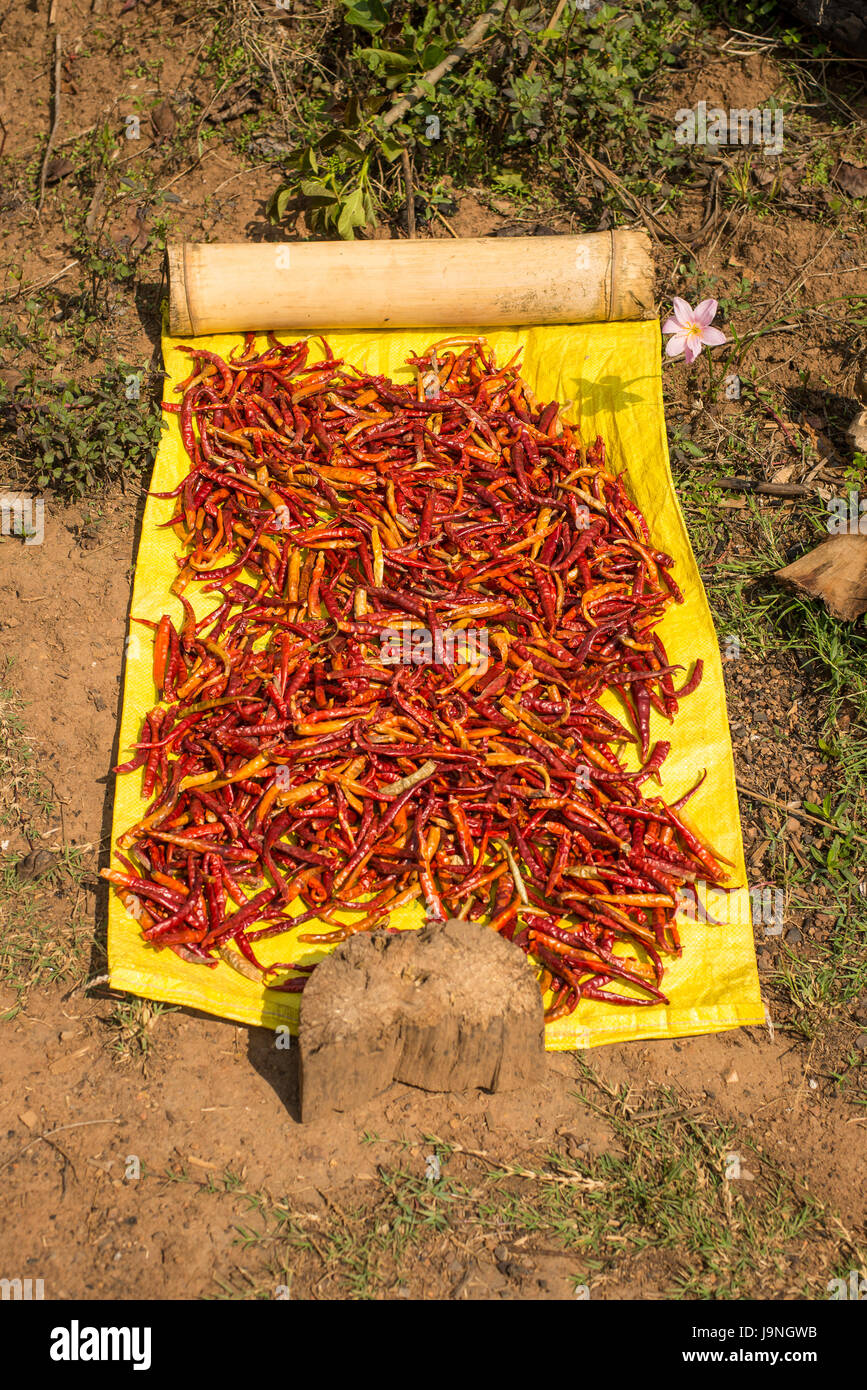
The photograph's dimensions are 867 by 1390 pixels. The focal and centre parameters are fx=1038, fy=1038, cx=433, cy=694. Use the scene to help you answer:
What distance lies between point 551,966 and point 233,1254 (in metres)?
1.72

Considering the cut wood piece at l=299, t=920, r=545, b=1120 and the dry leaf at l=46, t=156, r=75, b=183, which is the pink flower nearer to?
the cut wood piece at l=299, t=920, r=545, b=1120

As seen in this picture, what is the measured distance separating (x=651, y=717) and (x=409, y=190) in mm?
4668

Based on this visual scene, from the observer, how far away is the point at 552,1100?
4.40m

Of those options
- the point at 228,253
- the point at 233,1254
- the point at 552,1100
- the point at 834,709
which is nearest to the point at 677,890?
the point at 552,1100

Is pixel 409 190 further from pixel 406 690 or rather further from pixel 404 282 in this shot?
pixel 406 690

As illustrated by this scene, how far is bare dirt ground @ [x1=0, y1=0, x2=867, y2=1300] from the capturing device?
12.8ft

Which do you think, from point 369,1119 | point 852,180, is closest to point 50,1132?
point 369,1119

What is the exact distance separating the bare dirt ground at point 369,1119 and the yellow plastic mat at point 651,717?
0.16 m

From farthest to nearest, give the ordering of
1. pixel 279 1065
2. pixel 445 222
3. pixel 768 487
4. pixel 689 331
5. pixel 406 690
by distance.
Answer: pixel 445 222, pixel 768 487, pixel 689 331, pixel 406 690, pixel 279 1065

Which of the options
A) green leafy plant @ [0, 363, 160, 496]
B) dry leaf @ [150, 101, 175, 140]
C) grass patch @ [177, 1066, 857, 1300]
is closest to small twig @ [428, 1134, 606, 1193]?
grass patch @ [177, 1066, 857, 1300]

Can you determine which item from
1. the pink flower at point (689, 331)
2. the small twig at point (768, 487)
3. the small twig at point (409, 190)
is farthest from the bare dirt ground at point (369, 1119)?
the small twig at point (409, 190)

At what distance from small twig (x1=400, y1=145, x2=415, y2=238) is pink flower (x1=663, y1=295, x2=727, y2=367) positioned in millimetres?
2329

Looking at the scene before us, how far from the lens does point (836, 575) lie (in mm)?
5988

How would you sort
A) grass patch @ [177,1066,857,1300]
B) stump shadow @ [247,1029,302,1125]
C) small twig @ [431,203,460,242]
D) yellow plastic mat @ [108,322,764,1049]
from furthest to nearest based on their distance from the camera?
1. small twig @ [431,203,460,242]
2. yellow plastic mat @ [108,322,764,1049]
3. stump shadow @ [247,1029,302,1125]
4. grass patch @ [177,1066,857,1300]
